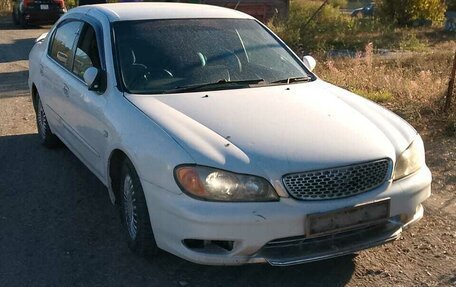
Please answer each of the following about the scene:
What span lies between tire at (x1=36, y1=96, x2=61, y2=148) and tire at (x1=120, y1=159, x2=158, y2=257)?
2385 mm

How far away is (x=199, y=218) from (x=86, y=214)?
5.51 ft

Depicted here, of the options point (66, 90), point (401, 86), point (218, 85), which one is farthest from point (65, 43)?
point (401, 86)

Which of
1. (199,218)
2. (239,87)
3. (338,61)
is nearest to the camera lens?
(199,218)

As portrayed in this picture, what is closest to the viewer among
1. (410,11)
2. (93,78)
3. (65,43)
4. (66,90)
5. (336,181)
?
(336,181)

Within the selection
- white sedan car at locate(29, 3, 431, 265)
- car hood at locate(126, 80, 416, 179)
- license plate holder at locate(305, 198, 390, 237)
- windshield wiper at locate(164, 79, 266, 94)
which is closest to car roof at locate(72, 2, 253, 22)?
white sedan car at locate(29, 3, 431, 265)

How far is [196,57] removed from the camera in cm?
443

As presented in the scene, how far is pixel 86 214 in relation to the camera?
4.53 meters

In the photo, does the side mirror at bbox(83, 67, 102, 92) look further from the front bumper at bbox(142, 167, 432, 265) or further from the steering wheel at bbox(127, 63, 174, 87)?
the front bumper at bbox(142, 167, 432, 265)

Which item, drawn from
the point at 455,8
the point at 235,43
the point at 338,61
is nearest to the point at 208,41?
the point at 235,43

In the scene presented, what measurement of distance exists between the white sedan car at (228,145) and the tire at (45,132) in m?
1.20

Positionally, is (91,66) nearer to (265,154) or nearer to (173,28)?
(173,28)

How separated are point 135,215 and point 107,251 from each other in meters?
0.43

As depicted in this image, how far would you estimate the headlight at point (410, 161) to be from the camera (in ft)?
11.6

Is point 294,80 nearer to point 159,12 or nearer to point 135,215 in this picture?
point 159,12
